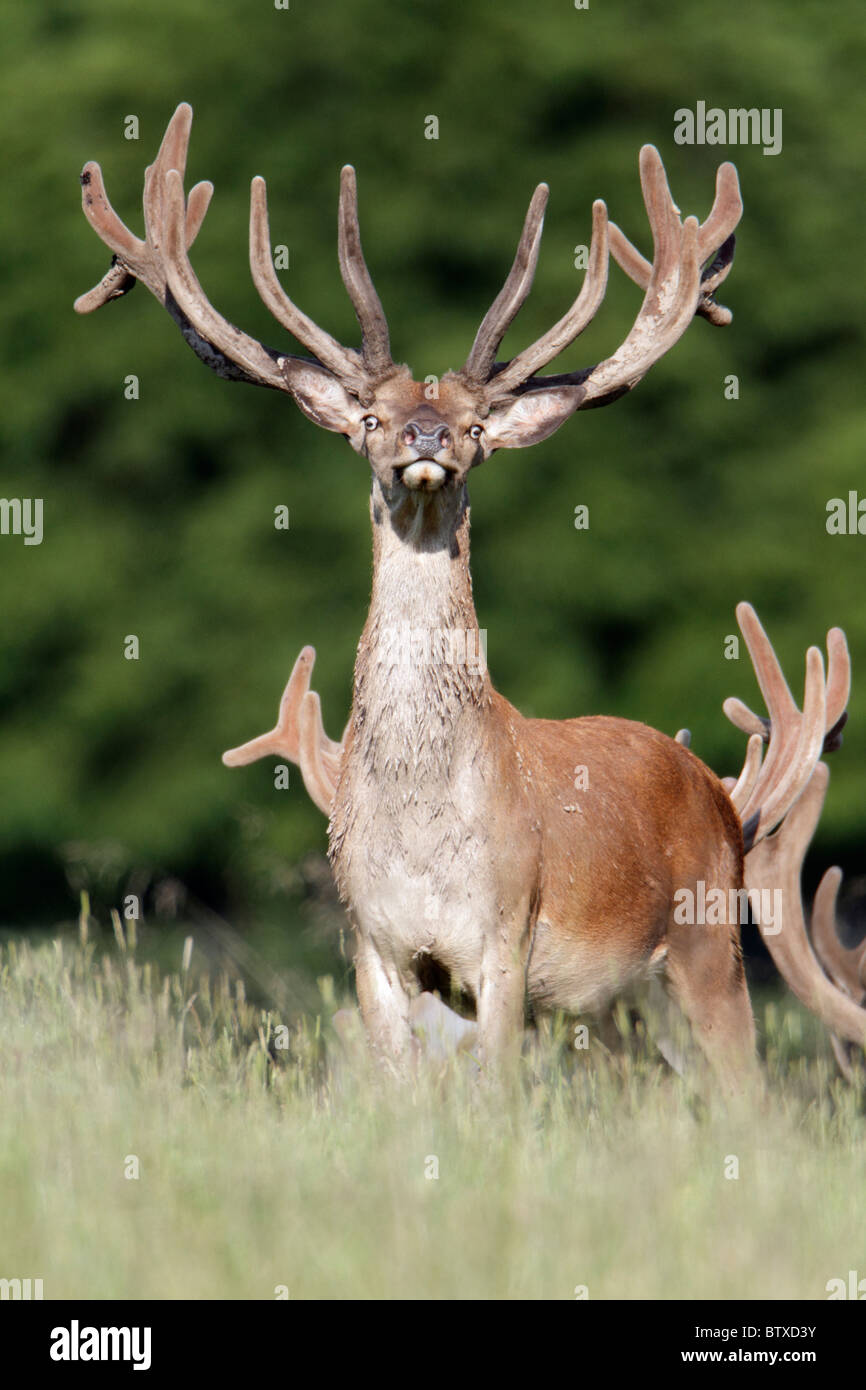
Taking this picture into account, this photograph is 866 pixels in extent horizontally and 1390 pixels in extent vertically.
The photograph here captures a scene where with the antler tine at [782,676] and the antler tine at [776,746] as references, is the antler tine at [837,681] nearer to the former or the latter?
the antler tine at [782,676]

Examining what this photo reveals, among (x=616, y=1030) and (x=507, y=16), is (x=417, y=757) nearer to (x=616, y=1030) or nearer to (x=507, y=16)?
(x=616, y=1030)

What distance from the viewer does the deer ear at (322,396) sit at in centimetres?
444

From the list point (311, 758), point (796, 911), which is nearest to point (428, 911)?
point (311, 758)

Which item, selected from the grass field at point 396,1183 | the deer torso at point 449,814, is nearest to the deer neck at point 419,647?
the deer torso at point 449,814

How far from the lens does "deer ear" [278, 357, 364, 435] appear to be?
14.6 feet

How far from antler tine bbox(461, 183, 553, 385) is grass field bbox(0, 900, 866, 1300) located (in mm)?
1436

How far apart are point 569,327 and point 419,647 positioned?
2.67 ft

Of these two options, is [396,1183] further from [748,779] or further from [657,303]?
[748,779]

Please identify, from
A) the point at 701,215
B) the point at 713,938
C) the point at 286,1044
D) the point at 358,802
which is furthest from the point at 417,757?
the point at 701,215

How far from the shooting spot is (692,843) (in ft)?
16.9

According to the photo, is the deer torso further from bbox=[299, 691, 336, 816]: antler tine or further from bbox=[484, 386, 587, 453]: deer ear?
bbox=[299, 691, 336, 816]: antler tine

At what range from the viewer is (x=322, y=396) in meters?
4.46

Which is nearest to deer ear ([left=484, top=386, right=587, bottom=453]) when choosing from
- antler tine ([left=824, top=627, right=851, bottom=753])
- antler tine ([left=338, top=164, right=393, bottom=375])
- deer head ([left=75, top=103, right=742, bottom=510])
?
deer head ([left=75, top=103, right=742, bottom=510])

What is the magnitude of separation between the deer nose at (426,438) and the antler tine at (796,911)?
6.66 feet
